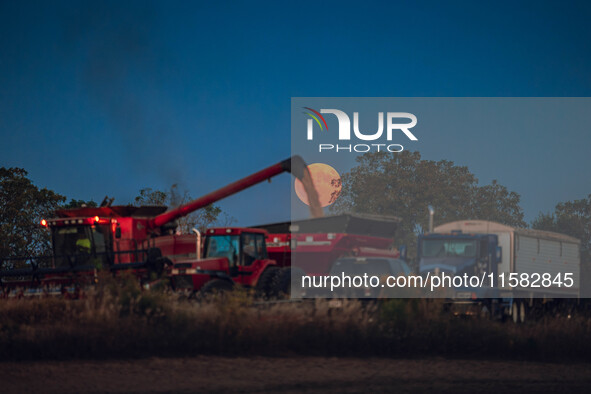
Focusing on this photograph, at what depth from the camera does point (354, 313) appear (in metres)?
15.9

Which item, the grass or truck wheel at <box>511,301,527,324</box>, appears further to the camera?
truck wheel at <box>511,301,527,324</box>

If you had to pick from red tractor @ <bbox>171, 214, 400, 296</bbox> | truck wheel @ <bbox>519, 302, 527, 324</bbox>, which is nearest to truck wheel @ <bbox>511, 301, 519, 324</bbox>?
truck wheel @ <bbox>519, 302, 527, 324</bbox>

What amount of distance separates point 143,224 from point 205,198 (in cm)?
259

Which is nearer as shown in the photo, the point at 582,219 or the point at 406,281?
the point at 406,281

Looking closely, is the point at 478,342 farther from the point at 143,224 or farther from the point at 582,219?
the point at 582,219

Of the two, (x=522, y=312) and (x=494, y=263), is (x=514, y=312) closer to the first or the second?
(x=522, y=312)

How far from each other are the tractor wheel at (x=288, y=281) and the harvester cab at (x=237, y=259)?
0.77ft

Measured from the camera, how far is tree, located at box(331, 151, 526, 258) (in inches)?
993

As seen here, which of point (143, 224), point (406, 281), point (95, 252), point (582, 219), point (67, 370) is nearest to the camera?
point (67, 370)

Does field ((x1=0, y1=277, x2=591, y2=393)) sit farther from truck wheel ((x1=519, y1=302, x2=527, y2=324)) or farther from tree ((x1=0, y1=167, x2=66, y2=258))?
tree ((x1=0, y1=167, x2=66, y2=258))

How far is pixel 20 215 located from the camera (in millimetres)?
36250

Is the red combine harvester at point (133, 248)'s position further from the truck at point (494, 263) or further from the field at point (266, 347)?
the truck at point (494, 263)

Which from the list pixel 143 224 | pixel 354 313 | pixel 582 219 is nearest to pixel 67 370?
pixel 354 313

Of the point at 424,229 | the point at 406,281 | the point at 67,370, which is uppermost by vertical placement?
the point at 424,229
